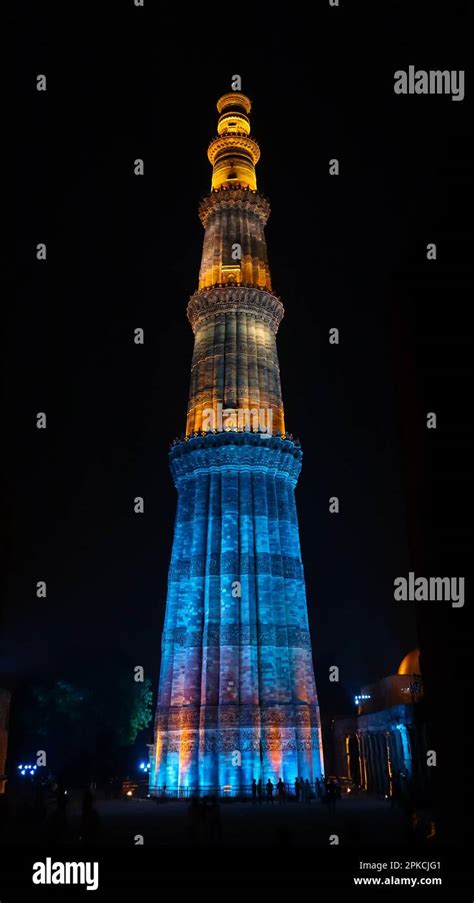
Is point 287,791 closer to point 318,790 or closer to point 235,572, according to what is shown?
point 318,790

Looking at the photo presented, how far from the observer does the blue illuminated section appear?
3097 centimetres

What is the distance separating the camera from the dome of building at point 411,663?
52822 millimetres

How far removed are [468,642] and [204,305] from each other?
36195 millimetres

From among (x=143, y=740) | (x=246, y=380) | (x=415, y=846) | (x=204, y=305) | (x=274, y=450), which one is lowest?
(x=143, y=740)

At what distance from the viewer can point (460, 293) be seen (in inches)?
475

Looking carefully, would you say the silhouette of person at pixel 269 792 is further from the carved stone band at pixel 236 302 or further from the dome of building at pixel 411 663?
the carved stone band at pixel 236 302

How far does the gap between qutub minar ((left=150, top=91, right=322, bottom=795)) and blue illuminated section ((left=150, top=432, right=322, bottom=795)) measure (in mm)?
61

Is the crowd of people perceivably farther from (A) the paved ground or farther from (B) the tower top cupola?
(B) the tower top cupola

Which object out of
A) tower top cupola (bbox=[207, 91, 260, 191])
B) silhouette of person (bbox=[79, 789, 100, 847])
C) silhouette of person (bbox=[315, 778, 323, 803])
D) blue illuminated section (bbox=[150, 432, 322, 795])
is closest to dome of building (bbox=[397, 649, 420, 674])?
blue illuminated section (bbox=[150, 432, 322, 795])

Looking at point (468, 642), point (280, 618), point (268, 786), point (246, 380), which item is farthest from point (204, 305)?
point (468, 642)

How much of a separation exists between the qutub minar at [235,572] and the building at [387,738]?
3856 mm

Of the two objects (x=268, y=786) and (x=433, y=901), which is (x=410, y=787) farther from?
(x=433, y=901)
